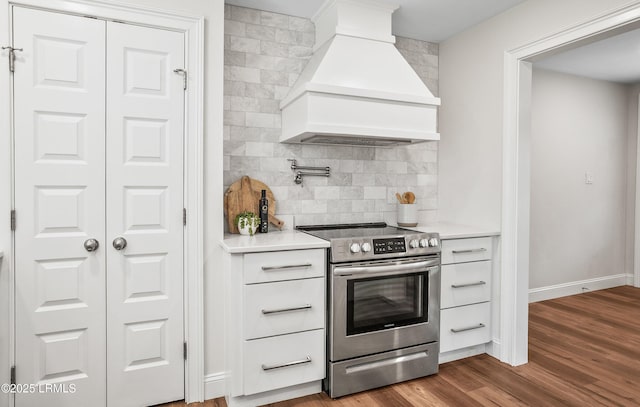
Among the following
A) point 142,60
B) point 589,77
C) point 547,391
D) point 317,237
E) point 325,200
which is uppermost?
point 589,77

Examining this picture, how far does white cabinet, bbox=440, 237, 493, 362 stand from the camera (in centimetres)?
271

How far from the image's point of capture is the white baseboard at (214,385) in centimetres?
232

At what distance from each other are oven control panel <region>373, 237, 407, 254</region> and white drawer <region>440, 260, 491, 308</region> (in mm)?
445

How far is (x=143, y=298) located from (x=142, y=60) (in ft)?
4.35

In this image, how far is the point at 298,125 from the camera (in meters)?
2.55

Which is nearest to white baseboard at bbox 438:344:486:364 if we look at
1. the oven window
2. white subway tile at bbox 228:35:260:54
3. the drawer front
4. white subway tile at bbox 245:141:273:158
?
the oven window

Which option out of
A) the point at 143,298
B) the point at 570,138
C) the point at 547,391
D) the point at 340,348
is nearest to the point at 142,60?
the point at 143,298

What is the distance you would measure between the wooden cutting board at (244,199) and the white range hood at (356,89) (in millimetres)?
400

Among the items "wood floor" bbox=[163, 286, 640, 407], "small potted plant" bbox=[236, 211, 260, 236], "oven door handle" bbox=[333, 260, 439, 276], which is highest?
"small potted plant" bbox=[236, 211, 260, 236]

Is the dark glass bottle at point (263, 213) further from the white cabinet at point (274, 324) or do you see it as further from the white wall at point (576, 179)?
the white wall at point (576, 179)

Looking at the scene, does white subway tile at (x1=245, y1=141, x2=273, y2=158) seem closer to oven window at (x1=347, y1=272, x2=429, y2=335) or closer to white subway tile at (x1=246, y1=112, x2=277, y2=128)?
white subway tile at (x1=246, y1=112, x2=277, y2=128)

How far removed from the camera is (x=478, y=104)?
3.06m

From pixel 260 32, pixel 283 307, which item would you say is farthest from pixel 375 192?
pixel 260 32

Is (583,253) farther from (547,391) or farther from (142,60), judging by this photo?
(142,60)
